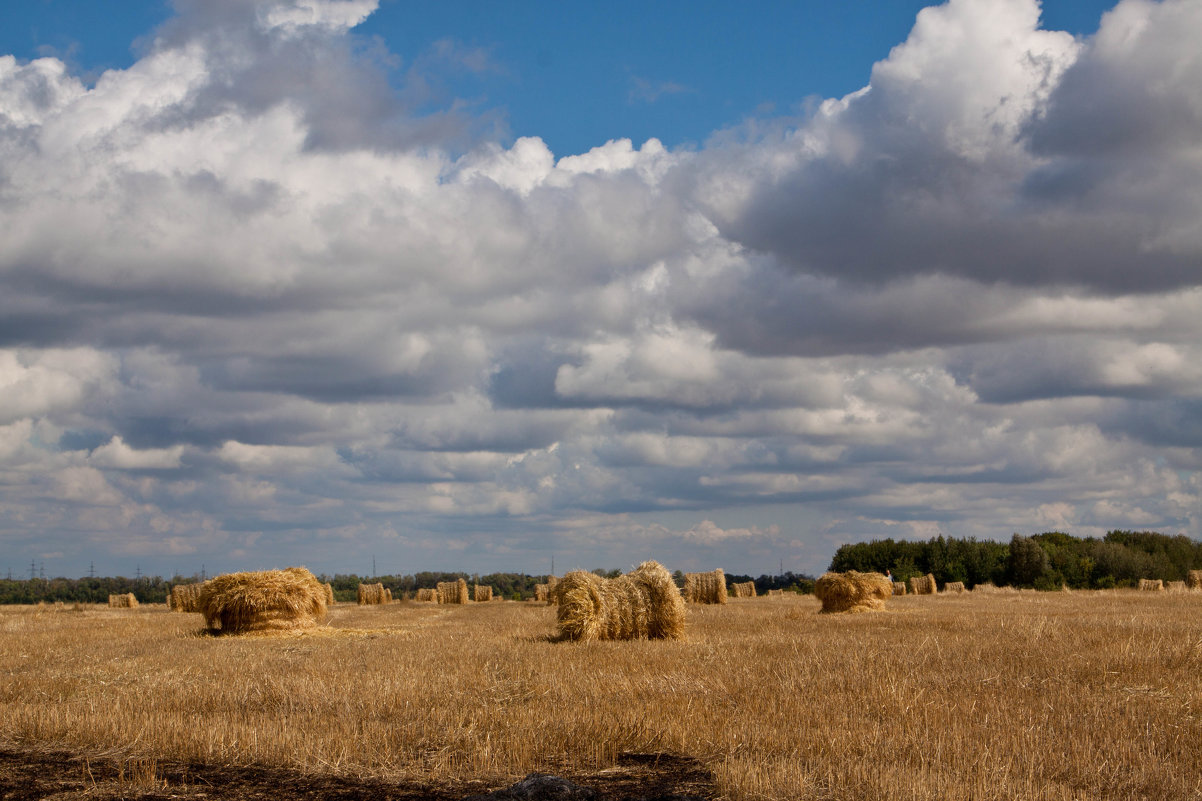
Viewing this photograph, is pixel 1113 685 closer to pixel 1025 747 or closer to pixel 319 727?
pixel 1025 747

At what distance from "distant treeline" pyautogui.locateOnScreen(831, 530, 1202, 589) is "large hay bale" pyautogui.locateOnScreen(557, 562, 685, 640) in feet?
176

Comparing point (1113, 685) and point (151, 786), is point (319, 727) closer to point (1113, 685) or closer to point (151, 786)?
point (151, 786)

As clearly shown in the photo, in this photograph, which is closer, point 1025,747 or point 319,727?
point 1025,747

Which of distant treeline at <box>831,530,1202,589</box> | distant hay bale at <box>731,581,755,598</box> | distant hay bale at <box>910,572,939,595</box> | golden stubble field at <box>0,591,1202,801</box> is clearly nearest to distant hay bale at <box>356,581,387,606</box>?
distant hay bale at <box>731,581,755,598</box>

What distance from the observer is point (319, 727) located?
9.73 meters

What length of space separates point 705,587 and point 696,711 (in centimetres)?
3174

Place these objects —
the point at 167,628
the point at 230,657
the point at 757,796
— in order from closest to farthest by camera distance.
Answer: the point at 757,796, the point at 230,657, the point at 167,628

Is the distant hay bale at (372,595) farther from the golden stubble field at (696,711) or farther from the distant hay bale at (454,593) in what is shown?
the golden stubble field at (696,711)

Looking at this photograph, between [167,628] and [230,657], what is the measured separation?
34.5ft

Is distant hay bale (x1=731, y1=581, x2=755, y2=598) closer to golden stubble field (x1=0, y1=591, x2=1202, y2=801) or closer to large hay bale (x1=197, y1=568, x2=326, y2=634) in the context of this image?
large hay bale (x1=197, y1=568, x2=326, y2=634)

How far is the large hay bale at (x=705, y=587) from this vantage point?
135 ft

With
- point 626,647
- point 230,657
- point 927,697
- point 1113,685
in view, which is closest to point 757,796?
point 927,697

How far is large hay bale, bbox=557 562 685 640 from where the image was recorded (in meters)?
19.0

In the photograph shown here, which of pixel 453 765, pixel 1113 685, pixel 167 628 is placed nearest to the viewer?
pixel 453 765
